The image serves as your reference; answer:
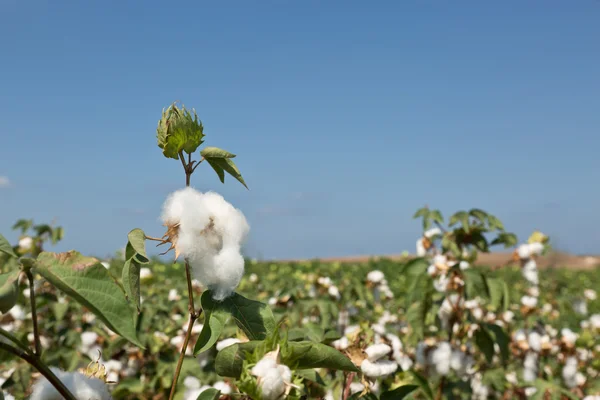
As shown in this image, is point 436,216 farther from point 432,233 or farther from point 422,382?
point 422,382

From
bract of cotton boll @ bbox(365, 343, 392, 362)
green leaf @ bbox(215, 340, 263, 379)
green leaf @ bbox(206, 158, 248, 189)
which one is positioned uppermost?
green leaf @ bbox(206, 158, 248, 189)

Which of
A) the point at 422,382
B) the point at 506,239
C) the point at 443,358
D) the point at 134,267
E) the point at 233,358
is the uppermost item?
the point at 134,267

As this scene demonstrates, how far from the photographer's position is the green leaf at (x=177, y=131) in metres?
0.89

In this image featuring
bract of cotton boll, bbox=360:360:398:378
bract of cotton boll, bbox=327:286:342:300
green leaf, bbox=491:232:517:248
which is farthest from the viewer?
bract of cotton boll, bbox=327:286:342:300

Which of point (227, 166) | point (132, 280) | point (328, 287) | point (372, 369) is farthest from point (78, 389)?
point (328, 287)

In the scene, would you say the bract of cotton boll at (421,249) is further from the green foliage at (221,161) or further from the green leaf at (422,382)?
Result: the green foliage at (221,161)

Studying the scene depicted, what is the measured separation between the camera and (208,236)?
89 cm

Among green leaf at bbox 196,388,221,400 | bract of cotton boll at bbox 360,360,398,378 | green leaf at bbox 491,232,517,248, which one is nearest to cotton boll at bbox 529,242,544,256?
green leaf at bbox 491,232,517,248

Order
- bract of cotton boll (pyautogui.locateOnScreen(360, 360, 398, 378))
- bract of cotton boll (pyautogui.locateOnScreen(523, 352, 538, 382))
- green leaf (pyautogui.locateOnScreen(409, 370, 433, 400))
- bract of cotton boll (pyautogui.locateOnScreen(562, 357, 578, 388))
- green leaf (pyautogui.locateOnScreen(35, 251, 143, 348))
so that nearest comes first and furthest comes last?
1. green leaf (pyautogui.locateOnScreen(35, 251, 143, 348))
2. bract of cotton boll (pyautogui.locateOnScreen(360, 360, 398, 378))
3. green leaf (pyautogui.locateOnScreen(409, 370, 433, 400))
4. bract of cotton boll (pyautogui.locateOnScreen(562, 357, 578, 388))
5. bract of cotton boll (pyautogui.locateOnScreen(523, 352, 538, 382))

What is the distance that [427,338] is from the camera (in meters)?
3.00

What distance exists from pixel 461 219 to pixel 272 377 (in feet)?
7.31

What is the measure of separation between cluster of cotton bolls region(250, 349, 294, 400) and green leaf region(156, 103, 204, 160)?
0.39 m

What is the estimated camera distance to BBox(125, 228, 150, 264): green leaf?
83 centimetres

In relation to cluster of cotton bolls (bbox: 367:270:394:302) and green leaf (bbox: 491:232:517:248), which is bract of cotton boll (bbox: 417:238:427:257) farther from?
cluster of cotton bolls (bbox: 367:270:394:302)
